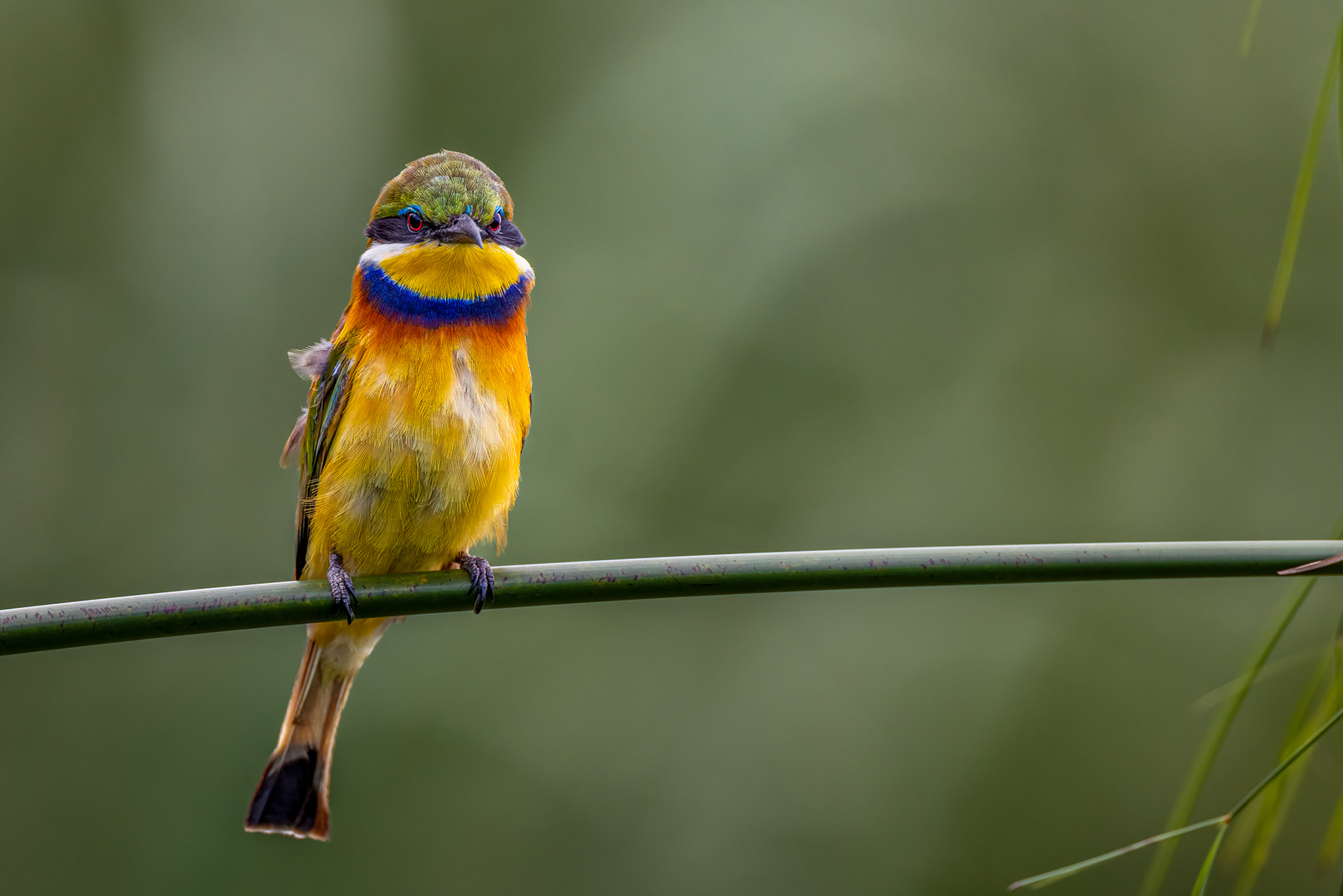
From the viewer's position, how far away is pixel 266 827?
2.96 metres

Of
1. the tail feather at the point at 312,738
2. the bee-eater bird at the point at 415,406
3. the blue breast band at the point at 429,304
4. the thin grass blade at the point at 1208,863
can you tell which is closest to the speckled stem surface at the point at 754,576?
the thin grass blade at the point at 1208,863

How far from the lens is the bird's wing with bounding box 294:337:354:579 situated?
112 inches

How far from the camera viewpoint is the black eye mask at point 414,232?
2.84 m

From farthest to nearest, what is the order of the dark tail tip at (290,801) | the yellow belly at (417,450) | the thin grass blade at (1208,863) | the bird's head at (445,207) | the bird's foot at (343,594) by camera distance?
the dark tail tip at (290,801) < the bird's head at (445,207) < the yellow belly at (417,450) < the bird's foot at (343,594) < the thin grass blade at (1208,863)

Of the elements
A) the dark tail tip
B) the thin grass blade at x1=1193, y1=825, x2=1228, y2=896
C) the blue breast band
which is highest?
the blue breast band

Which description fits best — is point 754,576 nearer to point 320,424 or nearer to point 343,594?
point 343,594

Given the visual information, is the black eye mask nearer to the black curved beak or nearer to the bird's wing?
the black curved beak

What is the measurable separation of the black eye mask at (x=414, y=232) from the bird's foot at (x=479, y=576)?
29.0 inches

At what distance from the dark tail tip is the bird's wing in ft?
1.56

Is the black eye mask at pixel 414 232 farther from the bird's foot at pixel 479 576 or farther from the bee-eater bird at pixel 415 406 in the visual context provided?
the bird's foot at pixel 479 576

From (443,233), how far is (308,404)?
0.57 m

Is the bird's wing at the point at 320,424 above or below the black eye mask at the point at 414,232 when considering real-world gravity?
below

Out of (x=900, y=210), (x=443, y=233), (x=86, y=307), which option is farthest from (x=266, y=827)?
(x=900, y=210)

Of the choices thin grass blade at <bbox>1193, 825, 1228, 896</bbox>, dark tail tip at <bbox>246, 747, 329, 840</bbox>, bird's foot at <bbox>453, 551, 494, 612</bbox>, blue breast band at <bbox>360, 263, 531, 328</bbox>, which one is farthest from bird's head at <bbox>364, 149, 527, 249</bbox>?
thin grass blade at <bbox>1193, 825, 1228, 896</bbox>
